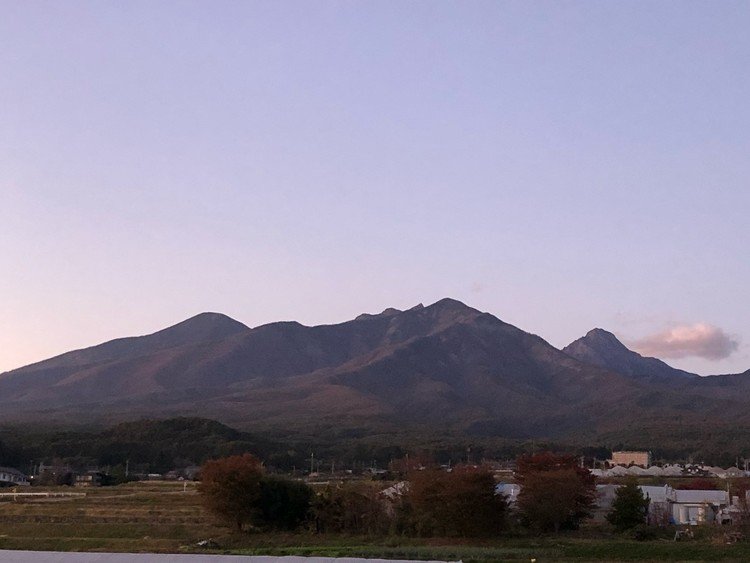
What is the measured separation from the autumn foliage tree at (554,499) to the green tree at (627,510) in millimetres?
1142

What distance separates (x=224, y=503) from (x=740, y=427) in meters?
121

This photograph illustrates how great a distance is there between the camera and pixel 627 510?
38.3 metres

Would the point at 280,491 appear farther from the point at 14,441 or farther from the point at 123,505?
the point at 14,441

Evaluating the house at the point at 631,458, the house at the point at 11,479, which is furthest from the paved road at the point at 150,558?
the house at the point at 631,458

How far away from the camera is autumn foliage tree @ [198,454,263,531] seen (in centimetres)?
3803

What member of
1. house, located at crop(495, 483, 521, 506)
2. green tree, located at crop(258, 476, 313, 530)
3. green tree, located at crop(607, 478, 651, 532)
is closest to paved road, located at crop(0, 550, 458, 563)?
green tree, located at crop(258, 476, 313, 530)

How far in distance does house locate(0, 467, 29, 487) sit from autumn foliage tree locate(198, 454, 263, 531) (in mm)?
29755

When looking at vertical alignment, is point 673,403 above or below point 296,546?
above

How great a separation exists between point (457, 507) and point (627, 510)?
6.92 m

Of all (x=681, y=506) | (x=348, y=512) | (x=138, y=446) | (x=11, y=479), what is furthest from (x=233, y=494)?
(x=138, y=446)

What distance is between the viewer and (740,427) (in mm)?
144500

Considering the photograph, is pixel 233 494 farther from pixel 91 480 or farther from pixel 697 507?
pixel 91 480

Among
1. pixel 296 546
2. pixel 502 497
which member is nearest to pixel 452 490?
pixel 502 497

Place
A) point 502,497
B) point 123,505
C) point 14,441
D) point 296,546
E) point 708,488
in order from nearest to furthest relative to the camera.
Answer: point 296,546 < point 502,497 < point 123,505 < point 708,488 < point 14,441
